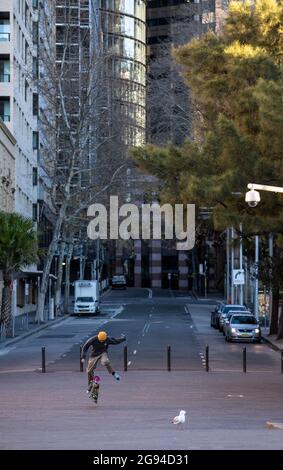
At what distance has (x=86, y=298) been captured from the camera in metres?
85.7

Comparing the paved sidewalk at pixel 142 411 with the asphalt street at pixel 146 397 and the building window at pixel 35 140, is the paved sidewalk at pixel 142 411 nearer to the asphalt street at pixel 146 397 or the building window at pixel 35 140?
the asphalt street at pixel 146 397

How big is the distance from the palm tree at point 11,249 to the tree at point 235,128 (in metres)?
16.5

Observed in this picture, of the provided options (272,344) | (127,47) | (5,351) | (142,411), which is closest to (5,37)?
(272,344)

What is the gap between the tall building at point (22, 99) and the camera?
77.5 metres

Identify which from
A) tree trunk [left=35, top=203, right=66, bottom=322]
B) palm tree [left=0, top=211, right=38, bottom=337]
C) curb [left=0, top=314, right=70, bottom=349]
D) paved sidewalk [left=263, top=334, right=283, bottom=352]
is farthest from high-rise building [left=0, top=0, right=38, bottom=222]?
paved sidewalk [left=263, top=334, right=283, bottom=352]

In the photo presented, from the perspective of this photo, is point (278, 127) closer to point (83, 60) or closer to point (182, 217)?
point (182, 217)

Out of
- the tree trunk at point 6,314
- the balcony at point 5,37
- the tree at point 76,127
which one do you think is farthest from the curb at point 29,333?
the balcony at point 5,37

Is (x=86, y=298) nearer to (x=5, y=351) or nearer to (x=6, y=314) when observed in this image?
(x=6, y=314)

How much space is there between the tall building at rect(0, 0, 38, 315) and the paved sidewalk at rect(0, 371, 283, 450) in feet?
116

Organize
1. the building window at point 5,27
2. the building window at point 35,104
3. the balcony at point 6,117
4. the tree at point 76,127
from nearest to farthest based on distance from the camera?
the tree at point 76,127
the building window at point 5,27
the balcony at point 6,117
the building window at point 35,104

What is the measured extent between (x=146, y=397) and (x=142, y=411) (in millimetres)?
3696

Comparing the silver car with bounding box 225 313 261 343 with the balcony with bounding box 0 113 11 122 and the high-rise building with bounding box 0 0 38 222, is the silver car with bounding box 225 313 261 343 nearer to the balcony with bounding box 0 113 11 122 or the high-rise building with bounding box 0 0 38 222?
the high-rise building with bounding box 0 0 38 222

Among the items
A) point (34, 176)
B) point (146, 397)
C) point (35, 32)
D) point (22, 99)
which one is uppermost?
point (35, 32)
